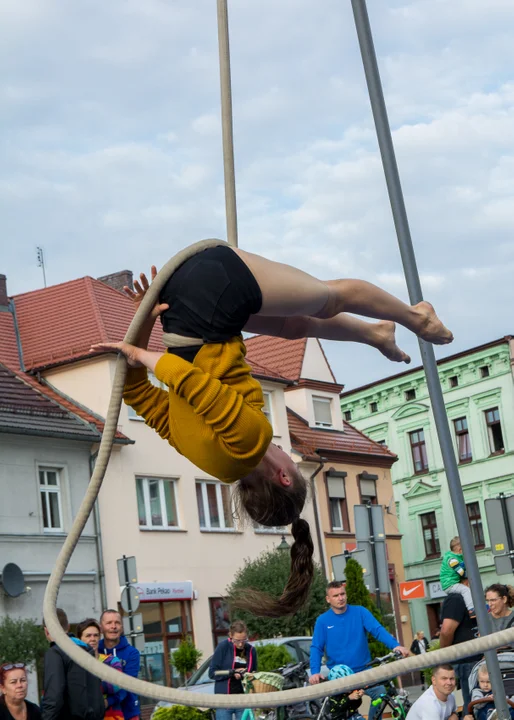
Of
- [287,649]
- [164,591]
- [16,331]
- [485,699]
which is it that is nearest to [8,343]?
[16,331]

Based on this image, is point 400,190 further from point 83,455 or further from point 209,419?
point 83,455

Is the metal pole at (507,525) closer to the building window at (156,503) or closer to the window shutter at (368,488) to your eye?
the building window at (156,503)

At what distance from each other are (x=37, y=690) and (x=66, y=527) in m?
3.87

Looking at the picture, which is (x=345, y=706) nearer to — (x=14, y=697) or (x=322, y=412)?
(x=14, y=697)

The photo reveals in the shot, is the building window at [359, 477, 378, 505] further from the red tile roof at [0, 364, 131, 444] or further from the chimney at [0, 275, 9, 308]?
the chimney at [0, 275, 9, 308]

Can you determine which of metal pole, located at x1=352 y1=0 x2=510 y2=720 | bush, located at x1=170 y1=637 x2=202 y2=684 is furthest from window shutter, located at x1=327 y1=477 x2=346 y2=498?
metal pole, located at x1=352 y1=0 x2=510 y2=720

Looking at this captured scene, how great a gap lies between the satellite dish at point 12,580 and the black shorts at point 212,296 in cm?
2010

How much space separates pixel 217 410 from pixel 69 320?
1088 inches

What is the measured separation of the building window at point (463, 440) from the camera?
44719 millimetres

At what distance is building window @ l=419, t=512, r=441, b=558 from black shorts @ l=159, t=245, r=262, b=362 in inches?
1601

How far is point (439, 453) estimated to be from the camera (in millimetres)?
44312

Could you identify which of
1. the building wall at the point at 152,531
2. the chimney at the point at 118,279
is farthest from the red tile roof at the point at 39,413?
the chimney at the point at 118,279

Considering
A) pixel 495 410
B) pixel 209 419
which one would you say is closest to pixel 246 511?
pixel 209 419

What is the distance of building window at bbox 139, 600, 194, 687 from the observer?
2672 cm
